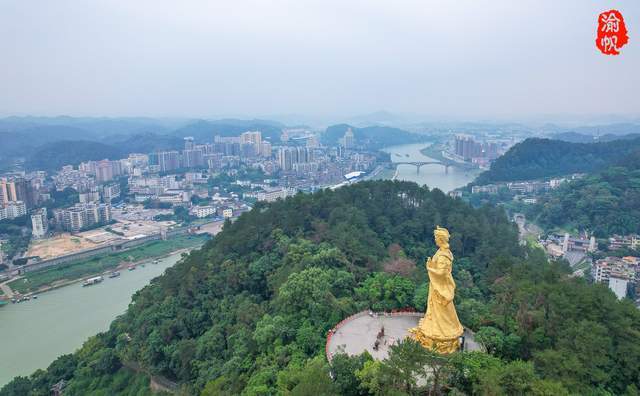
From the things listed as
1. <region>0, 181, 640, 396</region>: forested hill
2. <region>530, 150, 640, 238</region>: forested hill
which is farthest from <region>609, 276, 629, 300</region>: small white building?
→ <region>530, 150, 640, 238</region>: forested hill

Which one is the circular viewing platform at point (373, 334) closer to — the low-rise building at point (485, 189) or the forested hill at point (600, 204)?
the forested hill at point (600, 204)

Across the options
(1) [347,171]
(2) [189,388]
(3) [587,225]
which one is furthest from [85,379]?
(1) [347,171]

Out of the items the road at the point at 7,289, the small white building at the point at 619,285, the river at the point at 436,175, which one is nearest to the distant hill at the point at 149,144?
the river at the point at 436,175

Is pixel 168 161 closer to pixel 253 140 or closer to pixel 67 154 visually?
pixel 67 154

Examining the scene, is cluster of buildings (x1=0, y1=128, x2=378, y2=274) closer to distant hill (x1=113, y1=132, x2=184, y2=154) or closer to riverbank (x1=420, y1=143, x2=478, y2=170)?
distant hill (x1=113, y1=132, x2=184, y2=154)

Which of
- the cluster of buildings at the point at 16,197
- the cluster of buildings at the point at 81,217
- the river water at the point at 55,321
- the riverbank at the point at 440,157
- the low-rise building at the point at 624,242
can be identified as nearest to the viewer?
the river water at the point at 55,321

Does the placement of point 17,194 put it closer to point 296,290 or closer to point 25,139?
point 296,290
